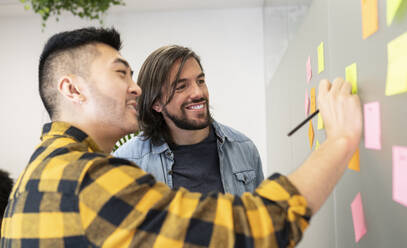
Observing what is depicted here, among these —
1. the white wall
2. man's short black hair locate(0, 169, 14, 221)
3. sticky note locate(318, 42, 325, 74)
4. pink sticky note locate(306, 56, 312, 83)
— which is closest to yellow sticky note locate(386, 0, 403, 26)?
sticky note locate(318, 42, 325, 74)

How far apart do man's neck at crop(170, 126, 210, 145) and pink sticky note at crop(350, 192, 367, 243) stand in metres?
0.82

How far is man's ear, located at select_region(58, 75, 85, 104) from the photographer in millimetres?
887

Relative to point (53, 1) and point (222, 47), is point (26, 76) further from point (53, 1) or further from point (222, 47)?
point (222, 47)

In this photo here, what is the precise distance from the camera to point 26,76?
3992 mm

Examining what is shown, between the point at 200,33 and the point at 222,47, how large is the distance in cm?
31

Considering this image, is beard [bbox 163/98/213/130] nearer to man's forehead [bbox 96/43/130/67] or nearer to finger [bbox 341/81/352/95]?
man's forehead [bbox 96/43/130/67]

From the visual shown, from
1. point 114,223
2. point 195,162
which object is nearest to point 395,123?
point 114,223

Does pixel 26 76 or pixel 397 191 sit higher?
pixel 26 76

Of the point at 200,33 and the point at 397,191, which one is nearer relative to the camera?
the point at 397,191

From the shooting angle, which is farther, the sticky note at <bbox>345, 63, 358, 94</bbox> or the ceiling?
the ceiling

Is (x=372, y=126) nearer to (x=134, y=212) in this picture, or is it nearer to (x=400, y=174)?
(x=400, y=174)

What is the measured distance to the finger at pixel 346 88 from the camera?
0.74 meters

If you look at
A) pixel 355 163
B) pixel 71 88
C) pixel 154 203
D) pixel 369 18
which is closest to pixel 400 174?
pixel 355 163

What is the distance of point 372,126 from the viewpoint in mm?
698
